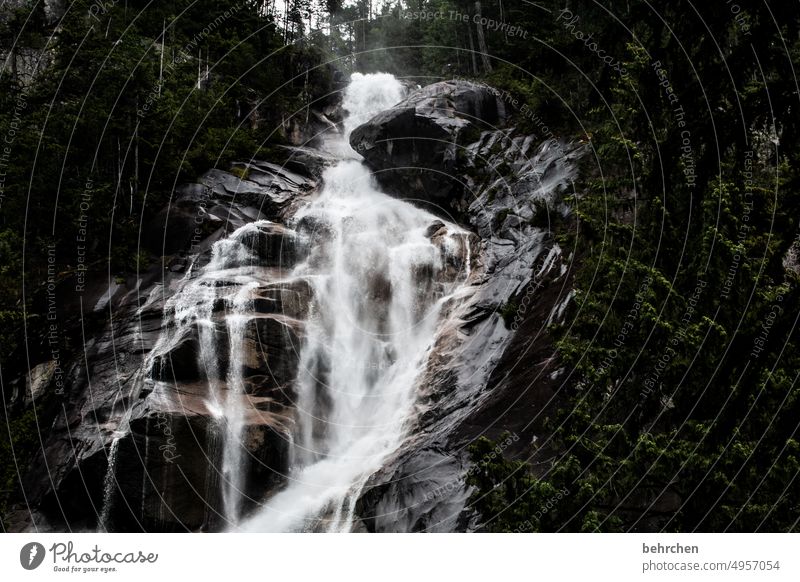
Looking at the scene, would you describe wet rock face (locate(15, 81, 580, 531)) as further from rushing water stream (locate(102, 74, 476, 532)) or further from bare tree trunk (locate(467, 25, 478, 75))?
bare tree trunk (locate(467, 25, 478, 75))

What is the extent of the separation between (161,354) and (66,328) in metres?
5.42

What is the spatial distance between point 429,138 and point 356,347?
1183cm

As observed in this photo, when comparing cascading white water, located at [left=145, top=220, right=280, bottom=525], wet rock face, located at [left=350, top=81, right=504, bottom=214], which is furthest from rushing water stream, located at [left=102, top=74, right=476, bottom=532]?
wet rock face, located at [left=350, top=81, right=504, bottom=214]

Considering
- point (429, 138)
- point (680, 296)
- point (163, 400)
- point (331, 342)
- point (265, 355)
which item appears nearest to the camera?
point (680, 296)

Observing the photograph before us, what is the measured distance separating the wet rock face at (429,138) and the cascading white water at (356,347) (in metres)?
1.34

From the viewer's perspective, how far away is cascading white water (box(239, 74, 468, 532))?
60.1 feet

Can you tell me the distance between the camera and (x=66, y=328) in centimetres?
2355

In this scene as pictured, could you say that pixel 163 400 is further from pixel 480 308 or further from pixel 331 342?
pixel 480 308

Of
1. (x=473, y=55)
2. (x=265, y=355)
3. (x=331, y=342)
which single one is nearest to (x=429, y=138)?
(x=331, y=342)

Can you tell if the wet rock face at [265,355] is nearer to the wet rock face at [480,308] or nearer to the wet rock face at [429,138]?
the wet rock face at [480,308]

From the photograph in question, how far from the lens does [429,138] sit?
30094 mm

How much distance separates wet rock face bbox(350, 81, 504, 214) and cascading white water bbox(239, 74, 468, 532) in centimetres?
134

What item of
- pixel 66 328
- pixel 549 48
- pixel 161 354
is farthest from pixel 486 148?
pixel 549 48
